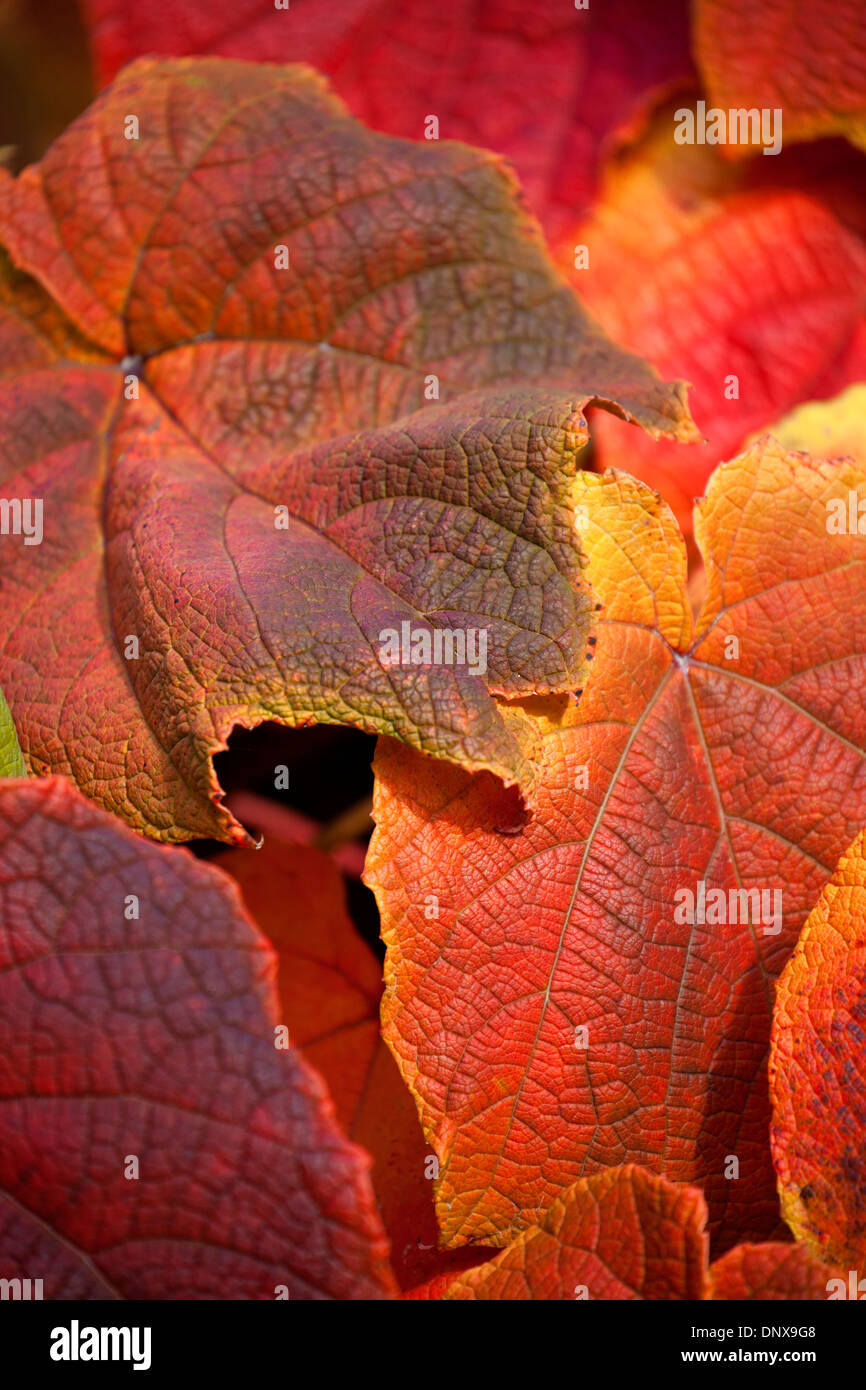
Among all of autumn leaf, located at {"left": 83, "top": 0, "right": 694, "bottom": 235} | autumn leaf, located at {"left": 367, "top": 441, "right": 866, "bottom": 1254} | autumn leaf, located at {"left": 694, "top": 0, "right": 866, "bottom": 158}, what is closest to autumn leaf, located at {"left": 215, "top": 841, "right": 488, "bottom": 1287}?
autumn leaf, located at {"left": 367, "top": 441, "right": 866, "bottom": 1254}

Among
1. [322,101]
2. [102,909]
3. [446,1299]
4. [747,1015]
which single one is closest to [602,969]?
[747,1015]

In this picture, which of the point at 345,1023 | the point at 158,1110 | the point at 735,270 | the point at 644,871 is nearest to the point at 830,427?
the point at 735,270

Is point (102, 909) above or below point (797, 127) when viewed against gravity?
below

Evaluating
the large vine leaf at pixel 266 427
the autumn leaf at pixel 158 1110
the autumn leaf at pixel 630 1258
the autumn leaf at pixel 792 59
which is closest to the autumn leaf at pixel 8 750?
the large vine leaf at pixel 266 427

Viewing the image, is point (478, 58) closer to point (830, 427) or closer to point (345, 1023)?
point (830, 427)

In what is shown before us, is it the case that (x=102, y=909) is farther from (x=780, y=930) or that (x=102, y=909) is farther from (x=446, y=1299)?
(x=780, y=930)

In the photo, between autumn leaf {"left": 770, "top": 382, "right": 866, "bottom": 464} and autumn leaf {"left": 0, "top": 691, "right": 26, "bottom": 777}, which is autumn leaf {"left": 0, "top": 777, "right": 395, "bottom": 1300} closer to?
autumn leaf {"left": 0, "top": 691, "right": 26, "bottom": 777}
